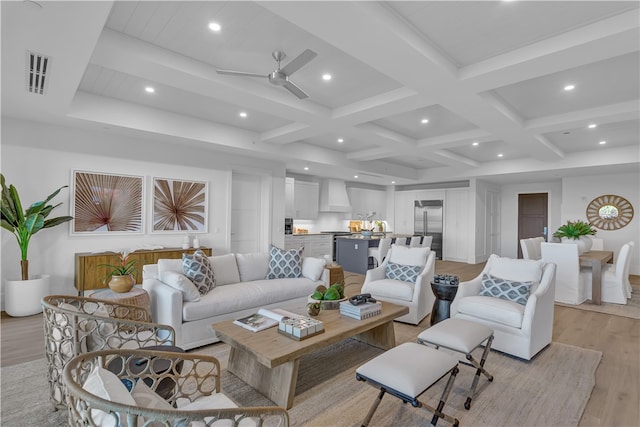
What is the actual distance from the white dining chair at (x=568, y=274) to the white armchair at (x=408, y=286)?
2.50 metres

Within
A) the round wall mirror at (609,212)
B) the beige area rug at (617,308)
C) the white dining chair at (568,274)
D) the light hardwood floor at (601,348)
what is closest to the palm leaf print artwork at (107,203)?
the light hardwood floor at (601,348)

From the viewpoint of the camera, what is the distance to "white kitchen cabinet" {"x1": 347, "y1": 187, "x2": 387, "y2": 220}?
10.5m

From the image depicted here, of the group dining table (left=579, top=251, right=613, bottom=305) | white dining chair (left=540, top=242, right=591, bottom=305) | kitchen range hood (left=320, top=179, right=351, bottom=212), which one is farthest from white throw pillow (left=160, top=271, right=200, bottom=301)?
kitchen range hood (left=320, top=179, right=351, bottom=212)

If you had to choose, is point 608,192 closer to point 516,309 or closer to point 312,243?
point 516,309

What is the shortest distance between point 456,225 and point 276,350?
8800 millimetres

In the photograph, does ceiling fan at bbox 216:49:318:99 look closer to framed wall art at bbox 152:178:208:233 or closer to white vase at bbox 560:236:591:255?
framed wall art at bbox 152:178:208:233

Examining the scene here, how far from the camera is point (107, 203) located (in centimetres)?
494

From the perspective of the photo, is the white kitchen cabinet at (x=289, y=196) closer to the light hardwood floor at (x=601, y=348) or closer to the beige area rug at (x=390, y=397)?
the light hardwood floor at (x=601, y=348)

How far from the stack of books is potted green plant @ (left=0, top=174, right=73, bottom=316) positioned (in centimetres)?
397

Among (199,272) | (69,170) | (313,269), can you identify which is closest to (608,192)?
(313,269)

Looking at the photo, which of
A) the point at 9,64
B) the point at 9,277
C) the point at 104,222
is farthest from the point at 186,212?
the point at 9,64

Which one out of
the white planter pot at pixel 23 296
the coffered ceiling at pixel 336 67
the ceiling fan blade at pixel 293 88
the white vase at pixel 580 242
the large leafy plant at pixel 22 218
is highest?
the coffered ceiling at pixel 336 67

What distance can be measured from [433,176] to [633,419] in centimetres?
761

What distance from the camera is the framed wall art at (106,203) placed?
4.70 meters
